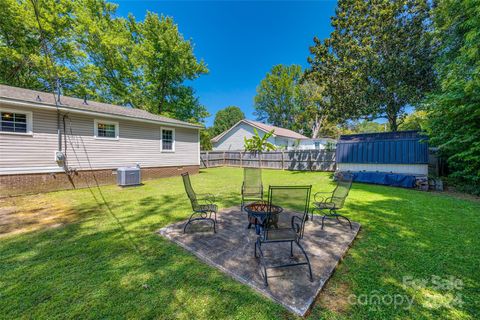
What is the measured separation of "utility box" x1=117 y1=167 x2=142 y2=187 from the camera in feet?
29.1

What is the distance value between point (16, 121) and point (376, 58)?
1750 centimetres

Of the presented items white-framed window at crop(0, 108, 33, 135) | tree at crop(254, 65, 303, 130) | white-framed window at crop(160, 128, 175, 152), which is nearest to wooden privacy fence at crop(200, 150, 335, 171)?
white-framed window at crop(160, 128, 175, 152)

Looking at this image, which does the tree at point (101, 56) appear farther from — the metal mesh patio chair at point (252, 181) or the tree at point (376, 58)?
the metal mesh patio chair at point (252, 181)

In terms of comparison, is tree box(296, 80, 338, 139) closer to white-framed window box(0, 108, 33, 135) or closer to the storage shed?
the storage shed

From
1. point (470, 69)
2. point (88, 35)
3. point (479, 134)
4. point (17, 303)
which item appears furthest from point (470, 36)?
point (88, 35)

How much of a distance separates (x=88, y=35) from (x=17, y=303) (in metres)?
22.6

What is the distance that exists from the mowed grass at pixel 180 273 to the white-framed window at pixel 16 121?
394 cm

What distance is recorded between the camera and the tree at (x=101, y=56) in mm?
14500

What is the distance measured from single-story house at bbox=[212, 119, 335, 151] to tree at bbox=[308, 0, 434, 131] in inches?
375

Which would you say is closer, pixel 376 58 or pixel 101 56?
pixel 376 58

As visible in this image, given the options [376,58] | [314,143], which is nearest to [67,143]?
[376,58]

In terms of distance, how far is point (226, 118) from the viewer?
43438 mm

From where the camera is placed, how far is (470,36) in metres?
7.34

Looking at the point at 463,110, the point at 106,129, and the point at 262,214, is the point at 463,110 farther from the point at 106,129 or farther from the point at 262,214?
the point at 106,129
